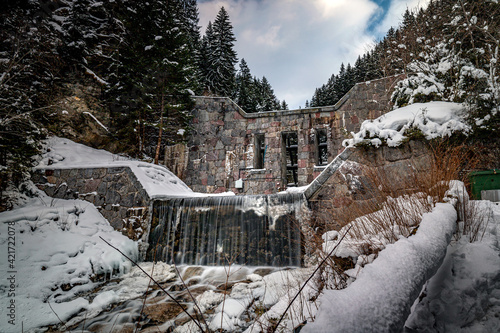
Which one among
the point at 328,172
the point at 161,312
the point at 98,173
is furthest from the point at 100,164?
the point at 328,172

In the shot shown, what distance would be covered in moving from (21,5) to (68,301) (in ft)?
29.8

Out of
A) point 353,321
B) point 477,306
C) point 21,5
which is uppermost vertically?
point 21,5

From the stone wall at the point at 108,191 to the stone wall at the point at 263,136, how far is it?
4273mm

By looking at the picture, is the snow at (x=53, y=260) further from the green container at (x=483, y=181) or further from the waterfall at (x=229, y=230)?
the green container at (x=483, y=181)

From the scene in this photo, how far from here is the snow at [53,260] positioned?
302 cm

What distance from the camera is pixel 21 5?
6816 mm

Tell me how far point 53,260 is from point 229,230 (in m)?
3.17

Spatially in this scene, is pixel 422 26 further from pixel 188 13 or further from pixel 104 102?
Answer: pixel 188 13

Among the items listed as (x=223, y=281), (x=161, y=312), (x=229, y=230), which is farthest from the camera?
(x=229, y=230)

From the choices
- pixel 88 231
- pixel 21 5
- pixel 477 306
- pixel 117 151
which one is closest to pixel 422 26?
pixel 477 306

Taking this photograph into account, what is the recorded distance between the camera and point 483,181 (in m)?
3.27

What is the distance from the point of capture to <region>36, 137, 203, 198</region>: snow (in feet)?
19.3

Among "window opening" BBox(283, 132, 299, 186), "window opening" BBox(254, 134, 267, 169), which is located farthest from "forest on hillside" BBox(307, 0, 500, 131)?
"window opening" BBox(254, 134, 267, 169)

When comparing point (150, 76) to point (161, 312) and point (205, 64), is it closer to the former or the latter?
point (161, 312)
